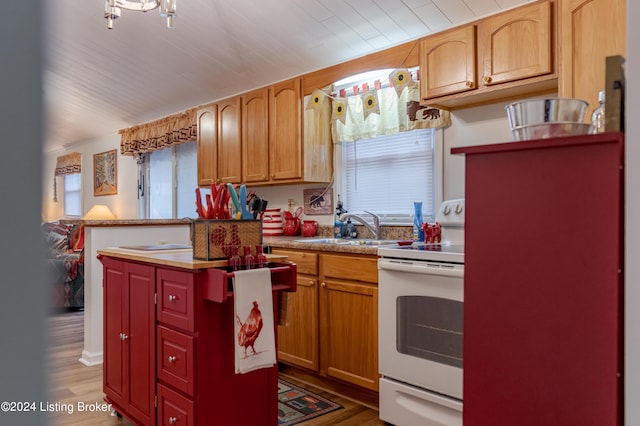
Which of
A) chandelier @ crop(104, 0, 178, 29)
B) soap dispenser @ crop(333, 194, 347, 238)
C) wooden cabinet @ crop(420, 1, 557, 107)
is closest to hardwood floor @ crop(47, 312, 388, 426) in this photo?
soap dispenser @ crop(333, 194, 347, 238)

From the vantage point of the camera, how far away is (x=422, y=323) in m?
2.27

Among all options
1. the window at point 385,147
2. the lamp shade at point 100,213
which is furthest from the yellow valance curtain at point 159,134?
the window at point 385,147

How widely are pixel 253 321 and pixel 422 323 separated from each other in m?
0.86

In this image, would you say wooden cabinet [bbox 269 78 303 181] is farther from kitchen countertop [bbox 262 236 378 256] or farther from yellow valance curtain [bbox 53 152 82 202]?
yellow valance curtain [bbox 53 152 82 202]

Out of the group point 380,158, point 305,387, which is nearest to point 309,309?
point 305,387

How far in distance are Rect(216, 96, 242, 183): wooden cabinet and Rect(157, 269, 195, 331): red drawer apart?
2264 mm

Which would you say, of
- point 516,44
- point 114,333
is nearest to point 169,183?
point 114,333

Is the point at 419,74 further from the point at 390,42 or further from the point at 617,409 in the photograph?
the point at 617,409

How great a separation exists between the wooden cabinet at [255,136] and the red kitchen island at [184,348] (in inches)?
71.0

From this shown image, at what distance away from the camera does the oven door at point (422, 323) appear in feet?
6.96

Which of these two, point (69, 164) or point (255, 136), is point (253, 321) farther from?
point (69, 164)

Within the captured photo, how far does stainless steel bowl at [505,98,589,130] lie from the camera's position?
3.24 feet

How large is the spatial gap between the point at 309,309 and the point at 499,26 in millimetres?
1959

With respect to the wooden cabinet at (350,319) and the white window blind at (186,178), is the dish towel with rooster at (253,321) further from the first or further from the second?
the white window blind at (186,178)
